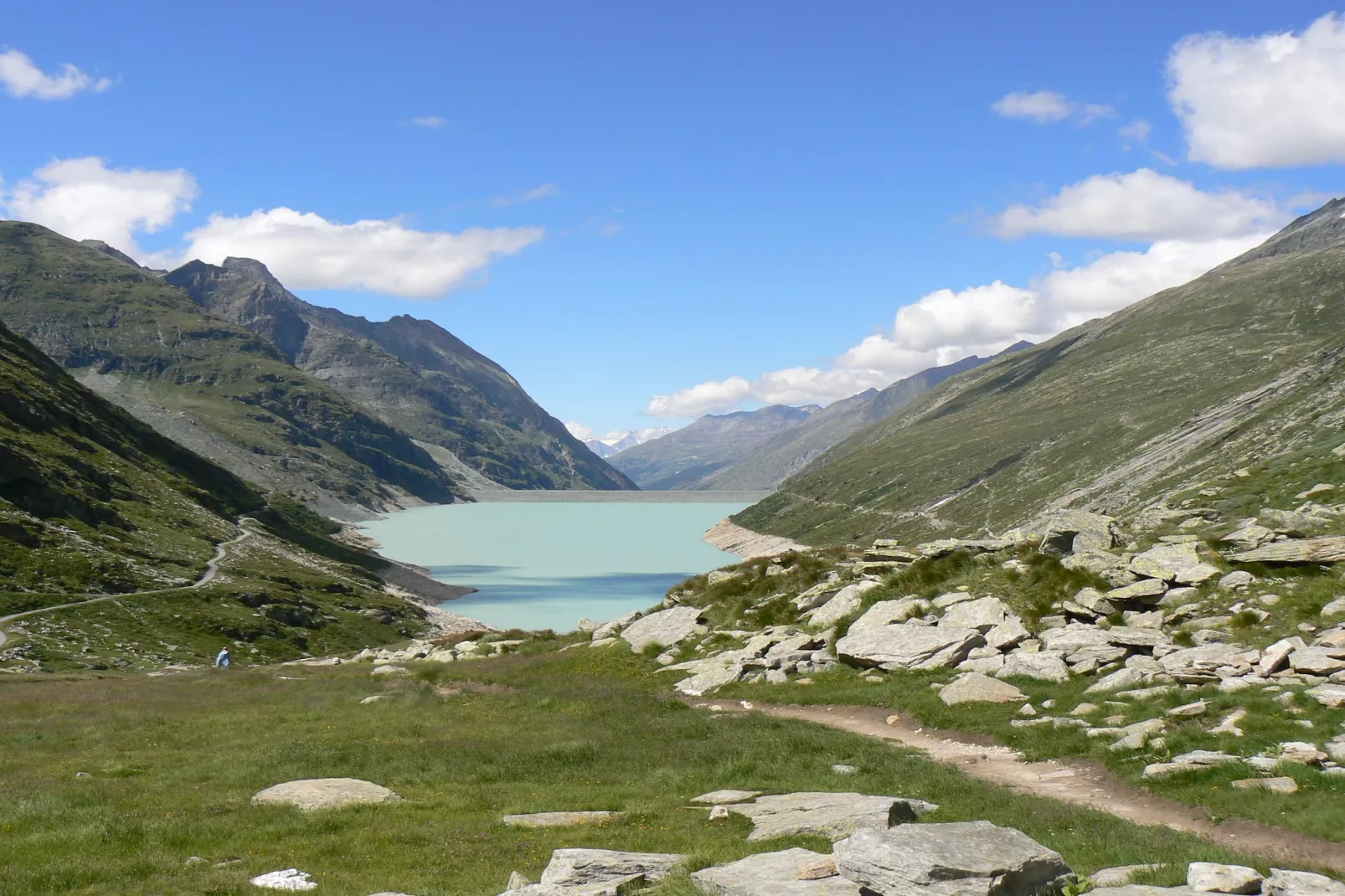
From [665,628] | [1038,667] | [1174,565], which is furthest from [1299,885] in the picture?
[665,628]

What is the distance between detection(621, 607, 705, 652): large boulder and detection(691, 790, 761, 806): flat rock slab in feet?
76.4

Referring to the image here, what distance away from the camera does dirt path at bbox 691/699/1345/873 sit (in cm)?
1429

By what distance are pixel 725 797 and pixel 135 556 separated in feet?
409

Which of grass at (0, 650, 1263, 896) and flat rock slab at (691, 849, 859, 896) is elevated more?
flat rock slab at (691, 849, 859, 896)

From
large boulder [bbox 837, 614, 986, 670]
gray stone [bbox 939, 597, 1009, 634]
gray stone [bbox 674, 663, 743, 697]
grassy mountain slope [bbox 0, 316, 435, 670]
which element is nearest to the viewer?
large boulder [bbox 837, 614, 986, 670]

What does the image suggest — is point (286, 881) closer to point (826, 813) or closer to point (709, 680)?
point (826, 813)

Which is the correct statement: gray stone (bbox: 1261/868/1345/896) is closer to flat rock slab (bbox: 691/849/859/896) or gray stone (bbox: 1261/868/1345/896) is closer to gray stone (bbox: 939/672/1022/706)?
flat rock slab (bbox: 691/849/859/896)

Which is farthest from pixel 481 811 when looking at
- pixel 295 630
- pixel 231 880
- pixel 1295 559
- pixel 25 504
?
pixel 25 504

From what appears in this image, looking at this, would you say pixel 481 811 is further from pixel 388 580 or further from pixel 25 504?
pixel 388 580

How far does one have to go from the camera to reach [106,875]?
13.3 m

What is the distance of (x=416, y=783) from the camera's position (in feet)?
68.5

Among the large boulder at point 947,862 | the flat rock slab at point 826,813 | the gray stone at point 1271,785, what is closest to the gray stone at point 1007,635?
the gray stone at point 1271,785

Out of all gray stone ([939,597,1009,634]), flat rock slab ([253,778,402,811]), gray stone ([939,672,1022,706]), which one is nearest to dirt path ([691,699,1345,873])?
gray stone ([939,672,1022,706])

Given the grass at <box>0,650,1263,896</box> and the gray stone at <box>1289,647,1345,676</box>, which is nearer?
the grass at <box>0,650,1263,896</box>
